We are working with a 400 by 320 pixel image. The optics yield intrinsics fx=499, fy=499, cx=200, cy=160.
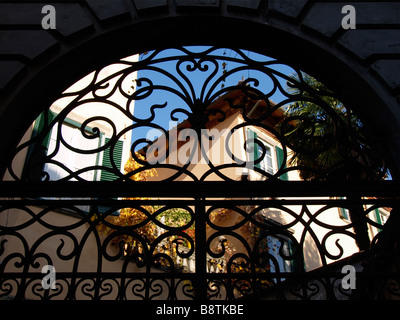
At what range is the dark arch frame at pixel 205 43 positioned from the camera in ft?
13.6

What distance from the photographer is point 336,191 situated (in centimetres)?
396

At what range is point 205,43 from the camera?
4.84 meters

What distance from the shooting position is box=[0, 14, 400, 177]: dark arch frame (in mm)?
4145
